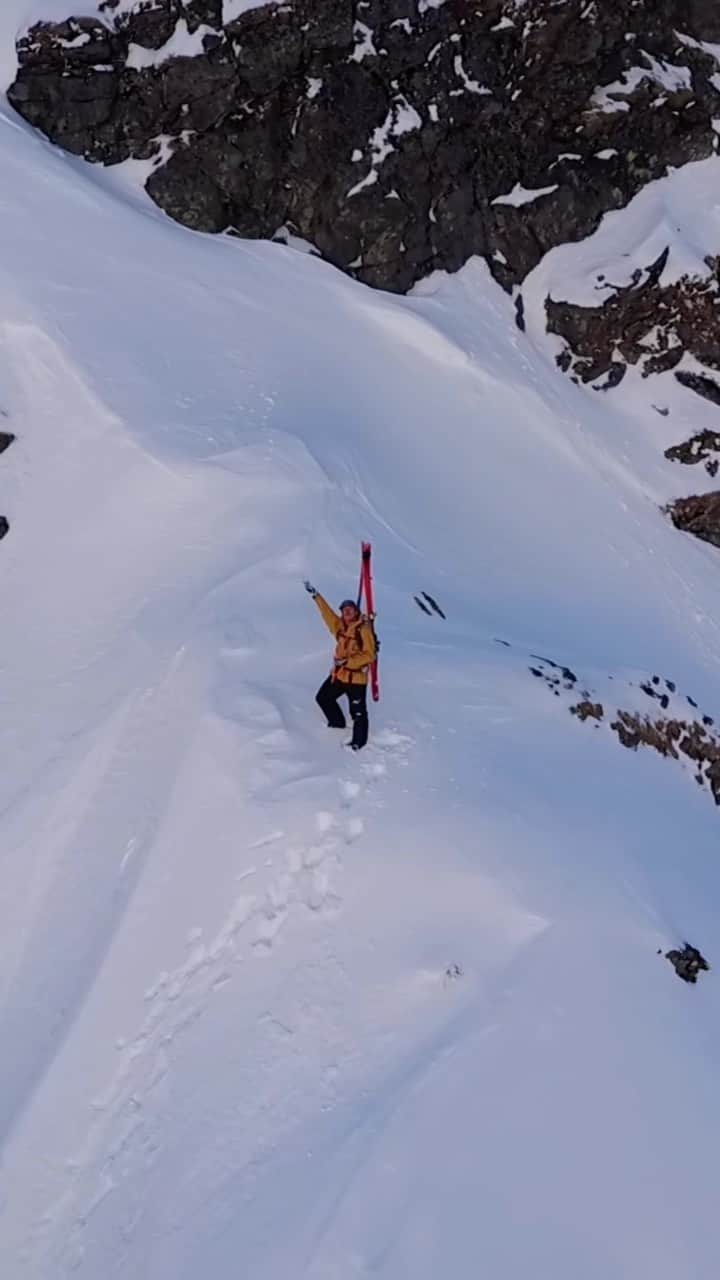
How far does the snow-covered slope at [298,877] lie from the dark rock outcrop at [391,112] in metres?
6.68

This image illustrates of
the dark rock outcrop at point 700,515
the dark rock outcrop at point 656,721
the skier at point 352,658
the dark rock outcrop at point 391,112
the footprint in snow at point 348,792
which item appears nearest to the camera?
the footprint in snow at point 348,792

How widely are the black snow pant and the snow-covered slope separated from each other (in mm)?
260

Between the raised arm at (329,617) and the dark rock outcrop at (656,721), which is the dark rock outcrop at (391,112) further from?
the raised arm at (329,617)

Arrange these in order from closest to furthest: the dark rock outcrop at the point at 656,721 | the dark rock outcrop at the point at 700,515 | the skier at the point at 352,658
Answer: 1. the skier at the point at 352,658
2. the dark rock outcrop at the point at 656,721
3. the dark rock outcrop at the point at 700,515

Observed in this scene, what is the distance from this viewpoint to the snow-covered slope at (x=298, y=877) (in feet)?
22.2

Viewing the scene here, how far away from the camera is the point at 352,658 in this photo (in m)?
9.80

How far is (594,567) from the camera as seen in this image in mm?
21484

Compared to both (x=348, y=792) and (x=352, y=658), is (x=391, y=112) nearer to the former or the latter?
(x=352, y=658)

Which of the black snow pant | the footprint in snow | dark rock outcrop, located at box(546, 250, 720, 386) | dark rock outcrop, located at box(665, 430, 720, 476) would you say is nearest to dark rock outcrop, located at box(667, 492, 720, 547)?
dark rock outcrop, located at box(665, 430, 720, 476)

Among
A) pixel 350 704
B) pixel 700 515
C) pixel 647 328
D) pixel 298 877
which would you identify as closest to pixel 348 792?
pixel 350 704

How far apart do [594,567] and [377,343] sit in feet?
25.1

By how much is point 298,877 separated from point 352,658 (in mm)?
2264

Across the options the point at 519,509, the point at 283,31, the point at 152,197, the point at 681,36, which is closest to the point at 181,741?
Result: the point at 519,509

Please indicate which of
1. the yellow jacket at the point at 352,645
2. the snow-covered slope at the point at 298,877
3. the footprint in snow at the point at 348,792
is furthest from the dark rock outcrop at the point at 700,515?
the footprint in snow at the point at 348,792
